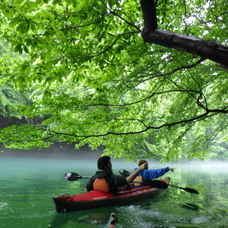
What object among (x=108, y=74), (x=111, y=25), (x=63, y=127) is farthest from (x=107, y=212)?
A: (x=111, y=25)

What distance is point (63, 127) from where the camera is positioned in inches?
184

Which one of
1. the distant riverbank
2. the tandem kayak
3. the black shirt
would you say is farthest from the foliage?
the distant riverbank

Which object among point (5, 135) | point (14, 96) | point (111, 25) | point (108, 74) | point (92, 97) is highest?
point (14, 96)

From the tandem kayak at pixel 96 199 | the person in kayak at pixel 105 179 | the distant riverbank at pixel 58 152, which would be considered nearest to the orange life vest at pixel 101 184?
the person in kayak at pixel 105 179

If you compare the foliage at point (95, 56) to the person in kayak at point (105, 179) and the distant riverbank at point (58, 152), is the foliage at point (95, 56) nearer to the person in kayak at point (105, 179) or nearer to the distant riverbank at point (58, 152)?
the person in kayak at point (105, 179)

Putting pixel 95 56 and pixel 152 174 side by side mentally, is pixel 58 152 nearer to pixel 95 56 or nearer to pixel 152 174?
pixel 152 174

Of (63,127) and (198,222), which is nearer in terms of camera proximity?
(63,127)

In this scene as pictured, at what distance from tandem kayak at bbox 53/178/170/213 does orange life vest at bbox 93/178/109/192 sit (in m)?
0.11

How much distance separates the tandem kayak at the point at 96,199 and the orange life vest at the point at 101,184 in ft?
0.37

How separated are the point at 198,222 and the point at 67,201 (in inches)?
134

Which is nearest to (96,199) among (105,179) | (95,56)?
(105,179)

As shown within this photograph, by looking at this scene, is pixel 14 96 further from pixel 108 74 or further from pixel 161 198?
pixel 108 74

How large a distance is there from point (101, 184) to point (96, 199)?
1.69ft

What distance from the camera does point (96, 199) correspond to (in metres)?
6.01
